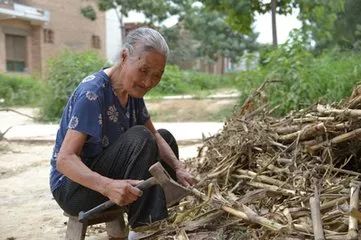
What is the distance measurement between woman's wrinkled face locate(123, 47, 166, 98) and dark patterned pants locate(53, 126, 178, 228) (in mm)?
191

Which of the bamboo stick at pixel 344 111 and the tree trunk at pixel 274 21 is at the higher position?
the tree trunk at pixel 274 21

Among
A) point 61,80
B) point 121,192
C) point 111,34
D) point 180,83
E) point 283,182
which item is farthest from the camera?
point 111,34

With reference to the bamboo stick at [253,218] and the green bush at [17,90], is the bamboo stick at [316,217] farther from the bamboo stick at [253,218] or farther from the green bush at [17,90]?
the green bush at [17,90]

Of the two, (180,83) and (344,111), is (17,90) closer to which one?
(180,83)

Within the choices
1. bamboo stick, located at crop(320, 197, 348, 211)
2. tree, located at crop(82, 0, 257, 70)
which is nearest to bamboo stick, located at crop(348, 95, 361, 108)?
bamboo stick, located at crop(320, 197, 348, 211)

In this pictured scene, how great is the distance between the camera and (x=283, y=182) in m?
2.31

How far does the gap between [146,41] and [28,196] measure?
209 centimetres

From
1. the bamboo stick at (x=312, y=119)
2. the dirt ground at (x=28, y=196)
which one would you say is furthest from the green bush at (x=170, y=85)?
the bamboo stick at (x=312, y=119)

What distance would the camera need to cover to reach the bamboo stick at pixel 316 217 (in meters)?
1.72

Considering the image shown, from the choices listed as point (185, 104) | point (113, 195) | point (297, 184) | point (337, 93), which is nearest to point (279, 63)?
point (337, 93)

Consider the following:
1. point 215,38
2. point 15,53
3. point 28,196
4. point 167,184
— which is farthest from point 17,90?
point 167,184

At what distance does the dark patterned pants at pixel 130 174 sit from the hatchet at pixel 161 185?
0.05 m

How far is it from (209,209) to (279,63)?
578 cm

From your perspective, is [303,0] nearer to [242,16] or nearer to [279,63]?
[242,16]
